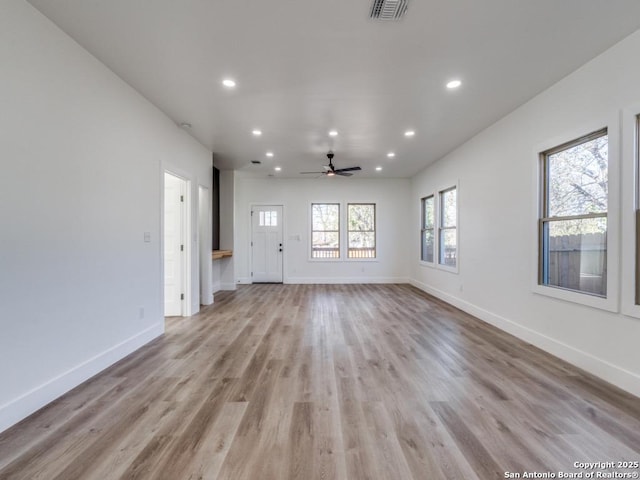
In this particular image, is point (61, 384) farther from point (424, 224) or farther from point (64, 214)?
point (424, 224)

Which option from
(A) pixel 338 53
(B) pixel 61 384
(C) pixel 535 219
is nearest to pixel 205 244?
(B) pixel 61 384

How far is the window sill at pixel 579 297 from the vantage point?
2482 mm

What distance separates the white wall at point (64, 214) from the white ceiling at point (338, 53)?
11.1 inches

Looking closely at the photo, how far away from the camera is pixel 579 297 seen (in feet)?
9.13

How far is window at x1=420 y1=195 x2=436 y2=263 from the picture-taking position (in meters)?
6.58

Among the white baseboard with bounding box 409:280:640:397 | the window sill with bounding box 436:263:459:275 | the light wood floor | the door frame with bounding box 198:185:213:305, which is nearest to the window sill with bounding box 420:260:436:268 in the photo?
the window sill with bounding box 436:263:459:275

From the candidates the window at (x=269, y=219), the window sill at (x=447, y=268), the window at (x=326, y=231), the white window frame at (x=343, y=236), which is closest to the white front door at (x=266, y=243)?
the window at (x=269, y=219)

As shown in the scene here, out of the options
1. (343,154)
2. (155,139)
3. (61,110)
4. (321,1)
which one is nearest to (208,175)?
(155,139)

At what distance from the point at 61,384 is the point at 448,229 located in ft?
19.1

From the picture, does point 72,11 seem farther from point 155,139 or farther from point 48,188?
point 155,139

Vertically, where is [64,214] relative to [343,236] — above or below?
above

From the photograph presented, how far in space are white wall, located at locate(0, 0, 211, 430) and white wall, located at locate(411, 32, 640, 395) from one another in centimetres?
440

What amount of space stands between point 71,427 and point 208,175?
423 centimetres

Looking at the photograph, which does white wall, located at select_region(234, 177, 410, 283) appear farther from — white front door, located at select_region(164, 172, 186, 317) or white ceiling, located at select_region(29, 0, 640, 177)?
white ceiling, located at select_region(29, 0, 640, 177)
